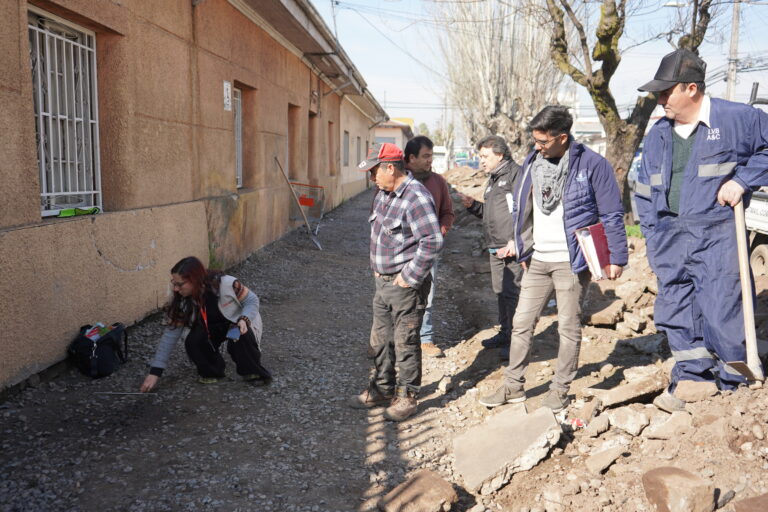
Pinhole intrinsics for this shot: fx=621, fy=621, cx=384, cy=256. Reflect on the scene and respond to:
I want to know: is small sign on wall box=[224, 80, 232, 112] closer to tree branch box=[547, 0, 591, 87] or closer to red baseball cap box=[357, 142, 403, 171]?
red baseball cap box=[357, 142, 403, 171]

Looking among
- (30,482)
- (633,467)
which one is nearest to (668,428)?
(633,467)

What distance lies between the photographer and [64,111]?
4.85m

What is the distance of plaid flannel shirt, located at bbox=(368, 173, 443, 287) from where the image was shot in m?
3.74

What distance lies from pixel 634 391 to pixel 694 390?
354 mm

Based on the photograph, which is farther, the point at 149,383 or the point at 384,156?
the point at 149,383

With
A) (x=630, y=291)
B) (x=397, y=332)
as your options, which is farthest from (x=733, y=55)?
(x=397, y=332)

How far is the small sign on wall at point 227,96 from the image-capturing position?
309 inches

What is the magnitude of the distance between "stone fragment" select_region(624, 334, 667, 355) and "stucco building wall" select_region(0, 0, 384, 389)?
14.0 feet

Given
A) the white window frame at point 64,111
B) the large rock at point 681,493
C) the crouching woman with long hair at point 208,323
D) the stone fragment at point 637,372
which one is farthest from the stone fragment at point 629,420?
the white window frame at point 64,111

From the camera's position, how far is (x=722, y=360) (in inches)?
133

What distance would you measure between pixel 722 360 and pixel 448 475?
1.62m

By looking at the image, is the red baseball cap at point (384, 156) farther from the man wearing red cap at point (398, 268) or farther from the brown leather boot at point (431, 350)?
the brown leather boot at point (431, 350)

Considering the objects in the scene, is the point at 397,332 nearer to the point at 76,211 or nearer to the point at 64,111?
the point at 76,211

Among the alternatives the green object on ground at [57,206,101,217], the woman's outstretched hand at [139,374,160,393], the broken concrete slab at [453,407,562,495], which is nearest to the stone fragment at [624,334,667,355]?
the broken concrete slab at [453,407,562,495]
